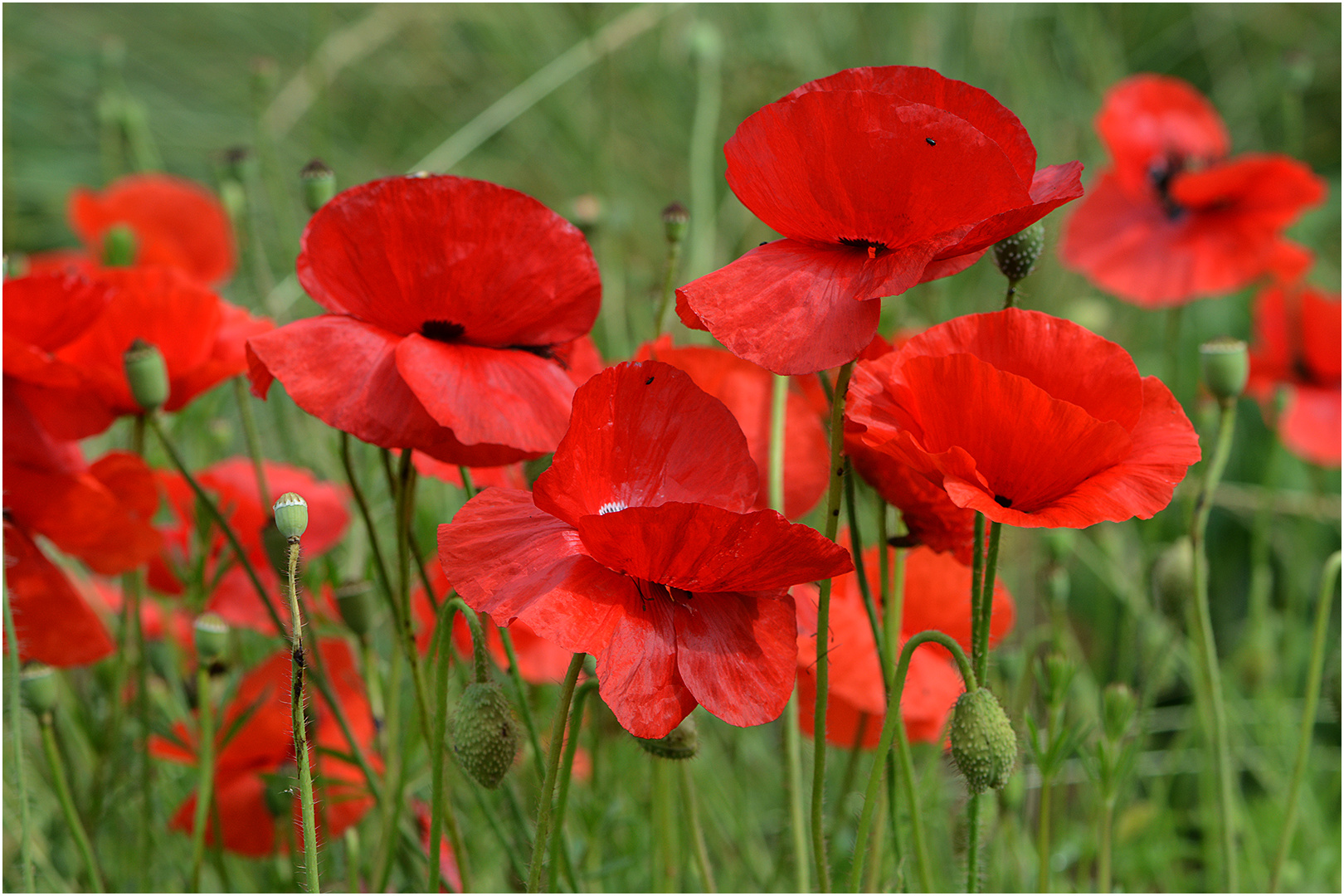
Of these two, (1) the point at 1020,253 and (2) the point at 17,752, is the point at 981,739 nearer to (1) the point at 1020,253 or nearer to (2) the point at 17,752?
(1) the point at 1020,253

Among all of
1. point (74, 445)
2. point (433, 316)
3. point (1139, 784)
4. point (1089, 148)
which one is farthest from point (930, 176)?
point (1089, 148)

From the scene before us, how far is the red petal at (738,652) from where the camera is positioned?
1.35 ft

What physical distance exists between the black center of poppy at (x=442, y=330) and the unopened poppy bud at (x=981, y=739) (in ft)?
0.88

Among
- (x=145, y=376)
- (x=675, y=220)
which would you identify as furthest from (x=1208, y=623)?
(x=145, y=376)

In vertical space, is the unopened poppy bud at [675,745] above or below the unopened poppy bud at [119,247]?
below

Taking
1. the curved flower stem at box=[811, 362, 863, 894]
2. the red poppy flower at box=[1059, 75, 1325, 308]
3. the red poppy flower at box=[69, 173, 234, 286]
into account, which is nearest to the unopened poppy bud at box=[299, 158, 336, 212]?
the curved flower stem at box=[811, 362, 863, 894]

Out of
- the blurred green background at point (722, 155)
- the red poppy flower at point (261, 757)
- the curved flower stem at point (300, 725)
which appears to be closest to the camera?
the curved flower stem at point (300, 725)

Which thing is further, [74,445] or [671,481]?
[74,445]

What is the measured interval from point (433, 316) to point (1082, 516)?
0.28m

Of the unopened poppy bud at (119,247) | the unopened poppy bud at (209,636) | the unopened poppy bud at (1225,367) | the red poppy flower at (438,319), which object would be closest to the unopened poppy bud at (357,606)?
the unopened poppy bud at (209,636)

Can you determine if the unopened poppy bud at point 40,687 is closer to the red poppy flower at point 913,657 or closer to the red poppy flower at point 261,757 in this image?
the red poppy flower at point 261,757

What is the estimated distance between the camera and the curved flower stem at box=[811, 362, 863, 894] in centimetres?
43

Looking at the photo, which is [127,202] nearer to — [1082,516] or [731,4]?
[1082,516]

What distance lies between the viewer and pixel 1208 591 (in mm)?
1938
